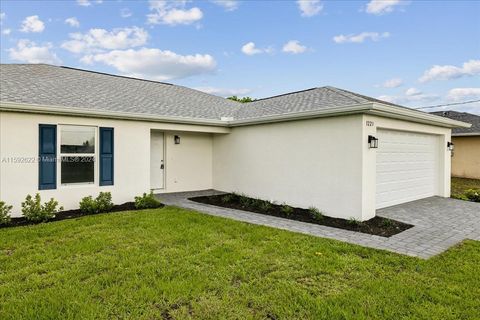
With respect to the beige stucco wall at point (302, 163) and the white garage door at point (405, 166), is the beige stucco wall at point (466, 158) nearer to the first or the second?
the white garage door at point (405, 166)

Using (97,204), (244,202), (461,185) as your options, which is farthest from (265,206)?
(461,185)

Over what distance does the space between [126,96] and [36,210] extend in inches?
208

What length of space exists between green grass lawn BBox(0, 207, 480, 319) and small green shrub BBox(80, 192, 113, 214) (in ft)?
5.80

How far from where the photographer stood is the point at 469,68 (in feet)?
68.0

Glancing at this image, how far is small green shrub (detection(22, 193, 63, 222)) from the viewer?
6.98 metres

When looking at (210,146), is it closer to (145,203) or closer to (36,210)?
(145,203)

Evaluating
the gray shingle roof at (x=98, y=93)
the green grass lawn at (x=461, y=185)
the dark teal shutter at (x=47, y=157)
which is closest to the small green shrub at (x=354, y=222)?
the gray shingle roof at (x=98, y=93)

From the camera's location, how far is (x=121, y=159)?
29.9ft

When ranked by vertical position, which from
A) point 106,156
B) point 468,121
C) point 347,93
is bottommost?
point 106,156

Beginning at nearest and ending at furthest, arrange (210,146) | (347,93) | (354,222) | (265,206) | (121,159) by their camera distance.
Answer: (354,222)
(265,206)
(121,159)
(347,93)
(210,146)

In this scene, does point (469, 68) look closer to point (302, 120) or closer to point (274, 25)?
point (274, 25)

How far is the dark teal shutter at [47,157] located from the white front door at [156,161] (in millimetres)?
3711

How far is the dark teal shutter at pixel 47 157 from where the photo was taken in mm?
7742

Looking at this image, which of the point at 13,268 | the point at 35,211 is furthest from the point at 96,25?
the point at 13,268
